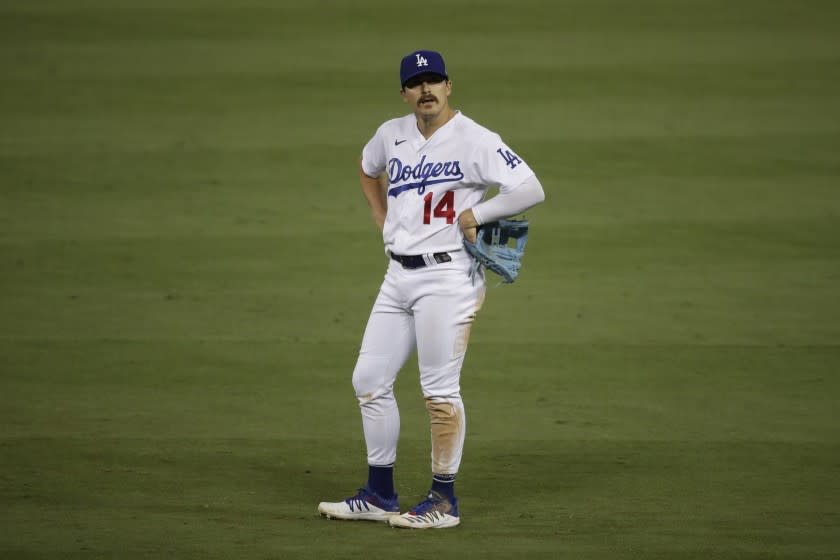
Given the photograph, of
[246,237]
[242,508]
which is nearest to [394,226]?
[242,508]

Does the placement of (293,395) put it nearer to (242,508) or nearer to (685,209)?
(242,508)

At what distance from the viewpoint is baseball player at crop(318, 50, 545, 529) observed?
514 cm

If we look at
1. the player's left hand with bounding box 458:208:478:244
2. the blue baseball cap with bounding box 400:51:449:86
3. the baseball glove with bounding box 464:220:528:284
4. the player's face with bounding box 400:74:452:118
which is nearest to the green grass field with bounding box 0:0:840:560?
the baseball glove with bounding box 464:220:528:284

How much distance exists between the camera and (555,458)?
6156 mm

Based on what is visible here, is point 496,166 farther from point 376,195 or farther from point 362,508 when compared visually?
point 362,508

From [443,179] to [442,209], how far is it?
0.39 feet

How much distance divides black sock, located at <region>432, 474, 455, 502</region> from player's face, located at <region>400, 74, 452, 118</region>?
141 cm

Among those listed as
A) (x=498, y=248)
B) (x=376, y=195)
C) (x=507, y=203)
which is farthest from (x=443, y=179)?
(x=376, y=195)

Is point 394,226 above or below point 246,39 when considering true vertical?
below

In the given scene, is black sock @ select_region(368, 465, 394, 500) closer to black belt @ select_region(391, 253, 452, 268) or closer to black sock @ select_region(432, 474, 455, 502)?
black sock @ select_region(432, 474, 455, 502)

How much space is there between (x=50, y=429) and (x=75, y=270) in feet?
9.03

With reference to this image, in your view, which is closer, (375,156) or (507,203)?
(507,203)

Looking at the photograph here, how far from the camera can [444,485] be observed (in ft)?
17.1

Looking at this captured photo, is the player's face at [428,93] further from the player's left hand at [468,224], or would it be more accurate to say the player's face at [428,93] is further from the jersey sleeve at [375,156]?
the player's left hand at [468,224]
